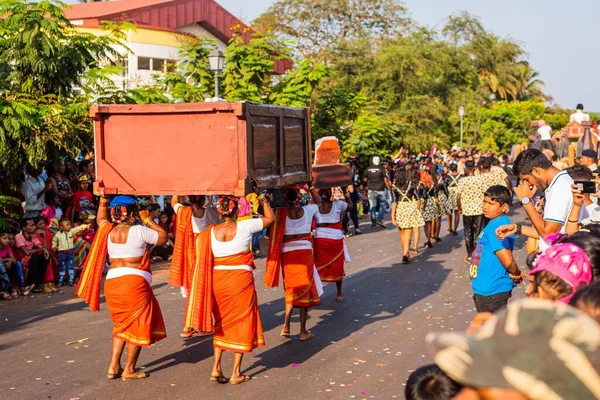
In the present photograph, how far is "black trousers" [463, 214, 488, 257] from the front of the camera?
1454 cm

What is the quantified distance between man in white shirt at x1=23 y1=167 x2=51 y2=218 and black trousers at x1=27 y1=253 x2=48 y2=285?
1.84 m

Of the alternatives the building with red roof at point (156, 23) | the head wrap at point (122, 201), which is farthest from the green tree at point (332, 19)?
the head wrap at point (122, 201)

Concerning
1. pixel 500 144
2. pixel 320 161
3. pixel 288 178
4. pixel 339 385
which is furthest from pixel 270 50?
pixel 500 144

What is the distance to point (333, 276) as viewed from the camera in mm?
11250

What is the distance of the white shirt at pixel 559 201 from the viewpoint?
6.59m

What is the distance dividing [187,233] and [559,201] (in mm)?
4597

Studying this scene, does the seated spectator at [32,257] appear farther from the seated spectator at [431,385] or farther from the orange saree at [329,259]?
the seated spectator at [431,385]

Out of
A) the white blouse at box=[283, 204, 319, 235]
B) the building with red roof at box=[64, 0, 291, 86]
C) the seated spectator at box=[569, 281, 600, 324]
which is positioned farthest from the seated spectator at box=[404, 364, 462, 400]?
the building with red roof at box=[64, 0, 291, 86]

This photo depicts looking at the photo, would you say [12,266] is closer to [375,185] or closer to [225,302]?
[225,302]

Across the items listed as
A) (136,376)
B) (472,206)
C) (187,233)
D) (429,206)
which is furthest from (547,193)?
(429,206)

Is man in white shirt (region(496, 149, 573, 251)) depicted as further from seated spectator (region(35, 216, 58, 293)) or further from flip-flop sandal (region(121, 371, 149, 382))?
seated spectator (region(35, 216, 58, 293))

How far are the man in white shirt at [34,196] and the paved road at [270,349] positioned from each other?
95.3 inches

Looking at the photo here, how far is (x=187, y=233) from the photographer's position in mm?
9680

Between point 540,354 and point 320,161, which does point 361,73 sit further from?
point 540,354
